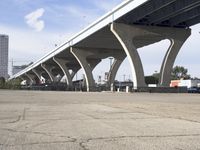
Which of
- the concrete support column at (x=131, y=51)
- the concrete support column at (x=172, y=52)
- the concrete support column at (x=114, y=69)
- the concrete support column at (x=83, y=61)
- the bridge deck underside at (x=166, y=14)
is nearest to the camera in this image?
the bridge deck underside at (x=166, y=14)

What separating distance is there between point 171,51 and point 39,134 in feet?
210

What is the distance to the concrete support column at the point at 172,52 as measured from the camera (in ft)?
239

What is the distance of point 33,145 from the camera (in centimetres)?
887

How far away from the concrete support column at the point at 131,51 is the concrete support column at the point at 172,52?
244 inches

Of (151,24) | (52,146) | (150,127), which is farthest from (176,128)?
(151,24)

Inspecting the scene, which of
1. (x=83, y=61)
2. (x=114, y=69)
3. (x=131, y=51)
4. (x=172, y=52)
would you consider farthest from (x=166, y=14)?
(x=114, y=69)

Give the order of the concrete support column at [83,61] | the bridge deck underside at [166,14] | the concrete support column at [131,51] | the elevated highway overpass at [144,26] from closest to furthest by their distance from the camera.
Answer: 1. the bridge deck underside at [166,14]
2. the elevated highway overpass at [144,26]
3. the concrete support column at [131,51]
4. the concrete support column at [83,61]

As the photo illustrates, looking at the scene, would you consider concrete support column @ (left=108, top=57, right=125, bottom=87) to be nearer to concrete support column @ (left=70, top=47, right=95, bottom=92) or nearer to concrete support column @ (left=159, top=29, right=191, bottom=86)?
concrete support column @ (left=70, top=47, right=95, bottom=92)

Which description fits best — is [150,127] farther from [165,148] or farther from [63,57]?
[63,57]

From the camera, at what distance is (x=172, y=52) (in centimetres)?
7306

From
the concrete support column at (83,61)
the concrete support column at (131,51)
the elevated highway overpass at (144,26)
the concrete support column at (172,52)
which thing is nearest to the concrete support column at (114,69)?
the concrete support column at (83,61)

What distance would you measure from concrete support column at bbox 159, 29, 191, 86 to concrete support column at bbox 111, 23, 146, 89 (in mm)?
6199

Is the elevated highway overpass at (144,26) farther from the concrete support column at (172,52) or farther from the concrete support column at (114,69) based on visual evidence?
the concrete support column at (114,69)

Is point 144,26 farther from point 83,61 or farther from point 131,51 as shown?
point 83,61
